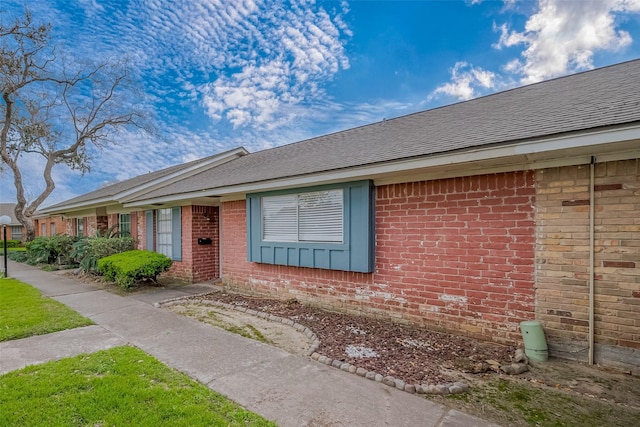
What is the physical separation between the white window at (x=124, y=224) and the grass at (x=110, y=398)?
9.69m

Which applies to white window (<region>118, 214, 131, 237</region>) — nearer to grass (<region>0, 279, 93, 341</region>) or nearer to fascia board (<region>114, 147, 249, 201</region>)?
fascia board (<region>114, 147, 249, 201</region>)

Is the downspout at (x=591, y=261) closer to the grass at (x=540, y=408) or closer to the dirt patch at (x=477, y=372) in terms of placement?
the dirt patch at (x=477, y=372)

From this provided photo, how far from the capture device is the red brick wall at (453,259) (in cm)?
412

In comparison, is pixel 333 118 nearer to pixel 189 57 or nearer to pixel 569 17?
pixel 189 57

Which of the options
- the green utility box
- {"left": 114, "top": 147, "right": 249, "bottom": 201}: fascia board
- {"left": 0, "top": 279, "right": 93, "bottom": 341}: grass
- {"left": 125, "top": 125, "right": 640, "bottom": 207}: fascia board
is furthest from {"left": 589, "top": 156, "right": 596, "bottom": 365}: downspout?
{"left": 114, "top": 147, "right": 249, "bottom": 201}: fascia board

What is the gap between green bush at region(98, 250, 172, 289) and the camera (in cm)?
791

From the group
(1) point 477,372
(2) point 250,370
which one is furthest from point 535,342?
(2) point 250,370

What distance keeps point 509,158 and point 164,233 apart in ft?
33.1

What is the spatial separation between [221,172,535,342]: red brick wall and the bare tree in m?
21.9

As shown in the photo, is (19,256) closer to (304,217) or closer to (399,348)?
(304,217)

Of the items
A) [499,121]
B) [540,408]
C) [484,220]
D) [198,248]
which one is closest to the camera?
[540,408]

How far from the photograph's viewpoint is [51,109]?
73.6 feet

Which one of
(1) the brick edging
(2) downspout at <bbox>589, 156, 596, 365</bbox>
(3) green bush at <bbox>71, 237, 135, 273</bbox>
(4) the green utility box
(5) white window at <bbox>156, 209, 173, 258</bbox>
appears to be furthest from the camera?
→ (5) white window at <bbox>156, 209, 173, 258</bbox>

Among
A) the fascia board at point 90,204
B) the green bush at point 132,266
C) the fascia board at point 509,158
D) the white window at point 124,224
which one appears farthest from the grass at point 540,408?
the white window at point 124,224
